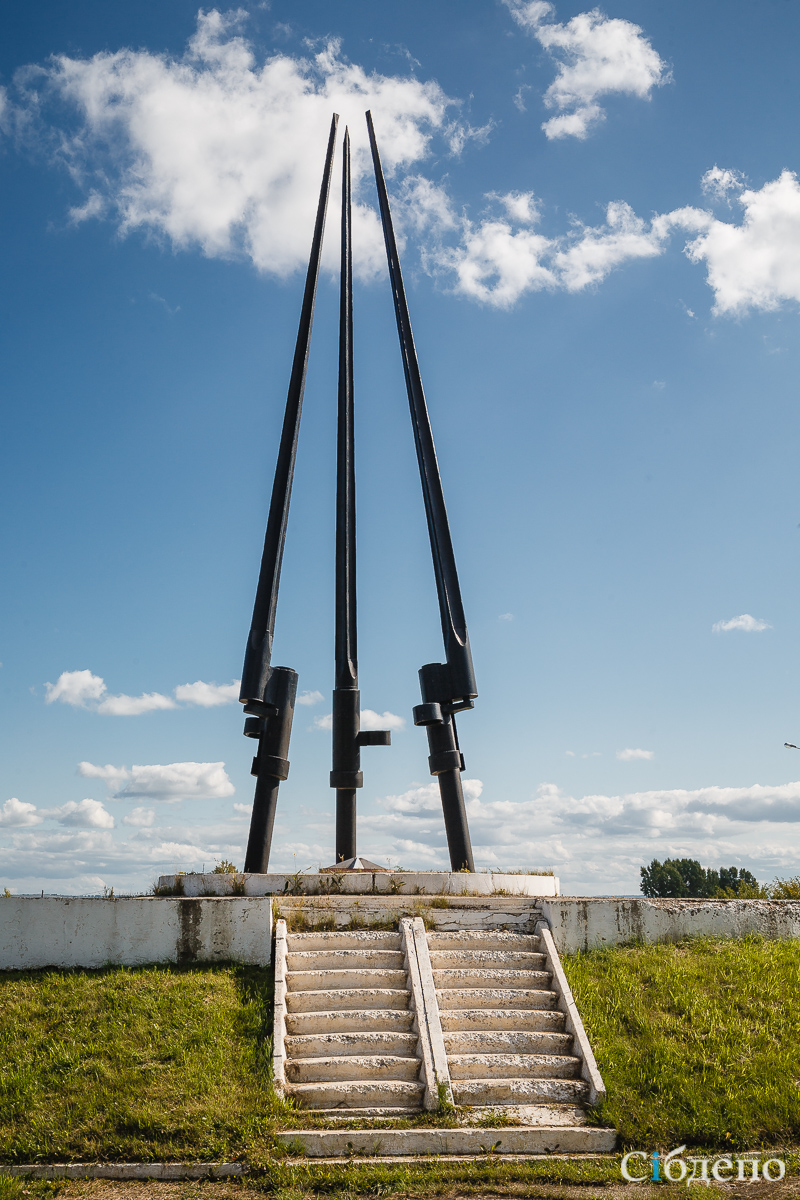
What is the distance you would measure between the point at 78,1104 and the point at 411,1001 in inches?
110

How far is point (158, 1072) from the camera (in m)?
6.46

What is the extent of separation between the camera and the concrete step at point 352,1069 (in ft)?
22.3

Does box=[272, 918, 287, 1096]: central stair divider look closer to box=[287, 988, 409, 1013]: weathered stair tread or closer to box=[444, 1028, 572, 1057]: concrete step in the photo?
box=[287, 988, 409, 1013]: weathered stair tread

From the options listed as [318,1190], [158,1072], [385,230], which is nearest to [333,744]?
[158,1072]

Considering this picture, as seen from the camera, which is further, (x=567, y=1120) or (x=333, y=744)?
(x=333, y=744)

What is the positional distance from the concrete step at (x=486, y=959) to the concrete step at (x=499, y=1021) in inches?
25.3

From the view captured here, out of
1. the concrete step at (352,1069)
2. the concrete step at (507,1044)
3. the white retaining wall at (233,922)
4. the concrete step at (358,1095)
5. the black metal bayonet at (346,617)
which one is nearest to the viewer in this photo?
the concrete step at (358,1095)

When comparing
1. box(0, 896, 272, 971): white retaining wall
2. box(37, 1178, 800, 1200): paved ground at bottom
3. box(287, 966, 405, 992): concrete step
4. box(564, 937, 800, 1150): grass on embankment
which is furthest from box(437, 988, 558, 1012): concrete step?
box(37, 1178, 800, 1200): paved ground at bottom

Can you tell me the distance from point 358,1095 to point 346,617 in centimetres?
719

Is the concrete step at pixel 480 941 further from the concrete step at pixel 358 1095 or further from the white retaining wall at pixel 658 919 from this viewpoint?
the concrete step at pixel 358 1095

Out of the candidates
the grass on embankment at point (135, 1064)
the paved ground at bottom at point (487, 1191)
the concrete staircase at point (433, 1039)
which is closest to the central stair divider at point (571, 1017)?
the concrete staircase at point (433, 1039)

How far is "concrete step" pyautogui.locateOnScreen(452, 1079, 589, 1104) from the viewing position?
21.8 feet

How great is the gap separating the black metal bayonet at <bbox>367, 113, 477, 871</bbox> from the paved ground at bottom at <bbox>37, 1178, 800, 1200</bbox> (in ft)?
17.5

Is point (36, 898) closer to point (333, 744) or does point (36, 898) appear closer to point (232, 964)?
point (232, 964)
